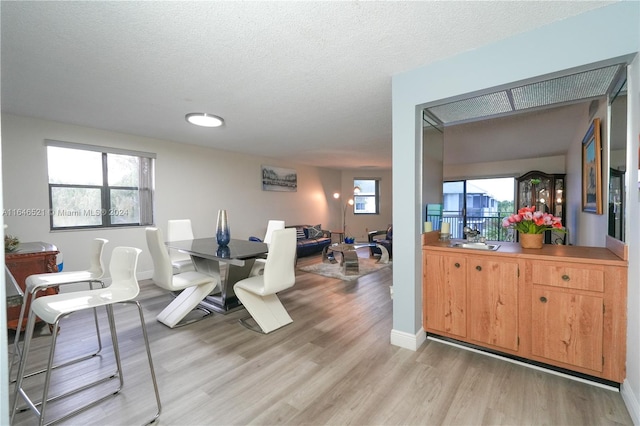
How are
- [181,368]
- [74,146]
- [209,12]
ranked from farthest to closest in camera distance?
[74,146] < [181,368] < [209,12]

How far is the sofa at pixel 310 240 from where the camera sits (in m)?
6.46

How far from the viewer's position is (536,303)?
2.09 meters

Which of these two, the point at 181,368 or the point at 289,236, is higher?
the point at 289,236

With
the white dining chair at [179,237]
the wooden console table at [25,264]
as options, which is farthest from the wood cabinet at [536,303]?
the wooden console table at [25,264]

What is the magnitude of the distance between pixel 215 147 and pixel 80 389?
430cm

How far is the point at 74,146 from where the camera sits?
3.95 m

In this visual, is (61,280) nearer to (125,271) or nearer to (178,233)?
(125,271)

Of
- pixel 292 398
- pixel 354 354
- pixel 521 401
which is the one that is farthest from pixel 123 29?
pixel 521 401

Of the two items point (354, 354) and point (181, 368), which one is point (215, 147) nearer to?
point (181, 368)

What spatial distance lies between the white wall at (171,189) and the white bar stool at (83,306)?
274cm

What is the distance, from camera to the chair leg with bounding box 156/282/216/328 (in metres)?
2.94

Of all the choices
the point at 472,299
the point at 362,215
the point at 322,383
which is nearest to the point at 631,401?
the point at 472,299

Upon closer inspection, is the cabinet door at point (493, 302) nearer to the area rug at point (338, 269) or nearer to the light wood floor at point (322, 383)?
the light wood floor at point (322, 383)

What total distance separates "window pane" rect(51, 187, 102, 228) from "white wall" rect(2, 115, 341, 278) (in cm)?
13
